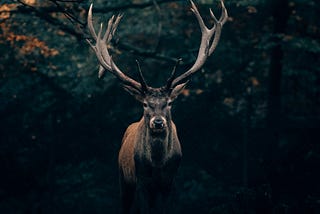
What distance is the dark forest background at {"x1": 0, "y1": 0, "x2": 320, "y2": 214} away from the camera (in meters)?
12.2

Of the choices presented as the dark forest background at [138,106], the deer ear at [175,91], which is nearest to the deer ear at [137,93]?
the deer ear at [175,91]

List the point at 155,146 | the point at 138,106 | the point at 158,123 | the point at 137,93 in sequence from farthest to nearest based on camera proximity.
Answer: the point at 138,106 → the point at 137,93 → the point at 155,146 → the point at 158,123

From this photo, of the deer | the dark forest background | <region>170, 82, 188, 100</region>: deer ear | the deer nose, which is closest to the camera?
the deer nose

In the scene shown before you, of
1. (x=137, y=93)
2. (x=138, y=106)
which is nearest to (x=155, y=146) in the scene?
(x=137, y=93)

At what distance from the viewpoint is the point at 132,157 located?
8086mm

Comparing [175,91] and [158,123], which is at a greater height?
[175,91]

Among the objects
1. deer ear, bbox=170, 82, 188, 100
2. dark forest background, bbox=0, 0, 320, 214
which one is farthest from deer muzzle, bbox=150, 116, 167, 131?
dark forest background, bbox=0, 0, 320, 214

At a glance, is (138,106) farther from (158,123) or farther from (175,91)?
(158,123)

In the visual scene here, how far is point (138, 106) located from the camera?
12.7 meters

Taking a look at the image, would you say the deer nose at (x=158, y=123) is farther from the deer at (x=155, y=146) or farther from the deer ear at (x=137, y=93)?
the deer ear at (x=137, y=93)

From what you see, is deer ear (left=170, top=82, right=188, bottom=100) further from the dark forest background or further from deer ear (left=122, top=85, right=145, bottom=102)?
the dark forest background

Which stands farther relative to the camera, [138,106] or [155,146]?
[138,106]

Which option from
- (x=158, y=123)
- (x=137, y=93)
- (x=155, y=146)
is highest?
(x=137, y=93)

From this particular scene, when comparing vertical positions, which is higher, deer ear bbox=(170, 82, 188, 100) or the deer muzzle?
deer ear bbox=(170, 82, 188, 100)
